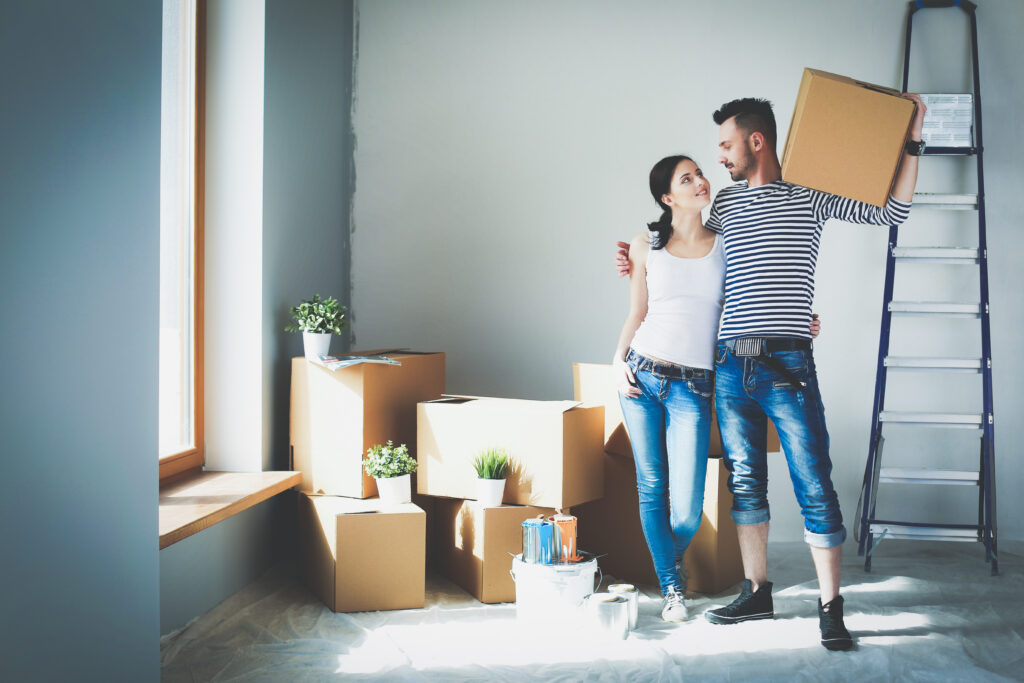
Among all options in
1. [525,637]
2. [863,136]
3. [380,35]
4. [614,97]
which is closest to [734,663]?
[525,637]

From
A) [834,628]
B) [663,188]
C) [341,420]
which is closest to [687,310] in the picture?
[663,188]

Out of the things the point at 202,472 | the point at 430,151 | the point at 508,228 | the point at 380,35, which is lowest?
the point at 202,472

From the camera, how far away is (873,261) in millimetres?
3168

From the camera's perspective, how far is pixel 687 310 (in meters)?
2.18

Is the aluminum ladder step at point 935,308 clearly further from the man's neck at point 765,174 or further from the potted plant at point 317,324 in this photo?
the potted plant at point 317,324

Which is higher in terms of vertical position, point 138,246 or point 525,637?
point 138,246

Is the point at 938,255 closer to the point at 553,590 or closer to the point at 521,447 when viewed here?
the point at 521,447

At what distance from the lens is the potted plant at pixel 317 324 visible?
2557 millimetres

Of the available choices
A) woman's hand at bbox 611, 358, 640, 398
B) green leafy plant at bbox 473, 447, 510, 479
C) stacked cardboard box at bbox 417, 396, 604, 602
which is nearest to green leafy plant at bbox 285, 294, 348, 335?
stacked cardboard box at bbox 417, 396, 604, 602

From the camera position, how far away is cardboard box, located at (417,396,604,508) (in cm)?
240

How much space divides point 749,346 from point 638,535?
90cm

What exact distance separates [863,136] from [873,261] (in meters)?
1.37

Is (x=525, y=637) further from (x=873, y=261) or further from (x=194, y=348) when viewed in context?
(x=873, y=261)

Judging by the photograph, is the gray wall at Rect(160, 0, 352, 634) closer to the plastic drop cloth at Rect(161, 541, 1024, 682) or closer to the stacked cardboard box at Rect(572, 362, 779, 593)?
the plastic drop cloth at Rect(161, 541, 1024, 682)
